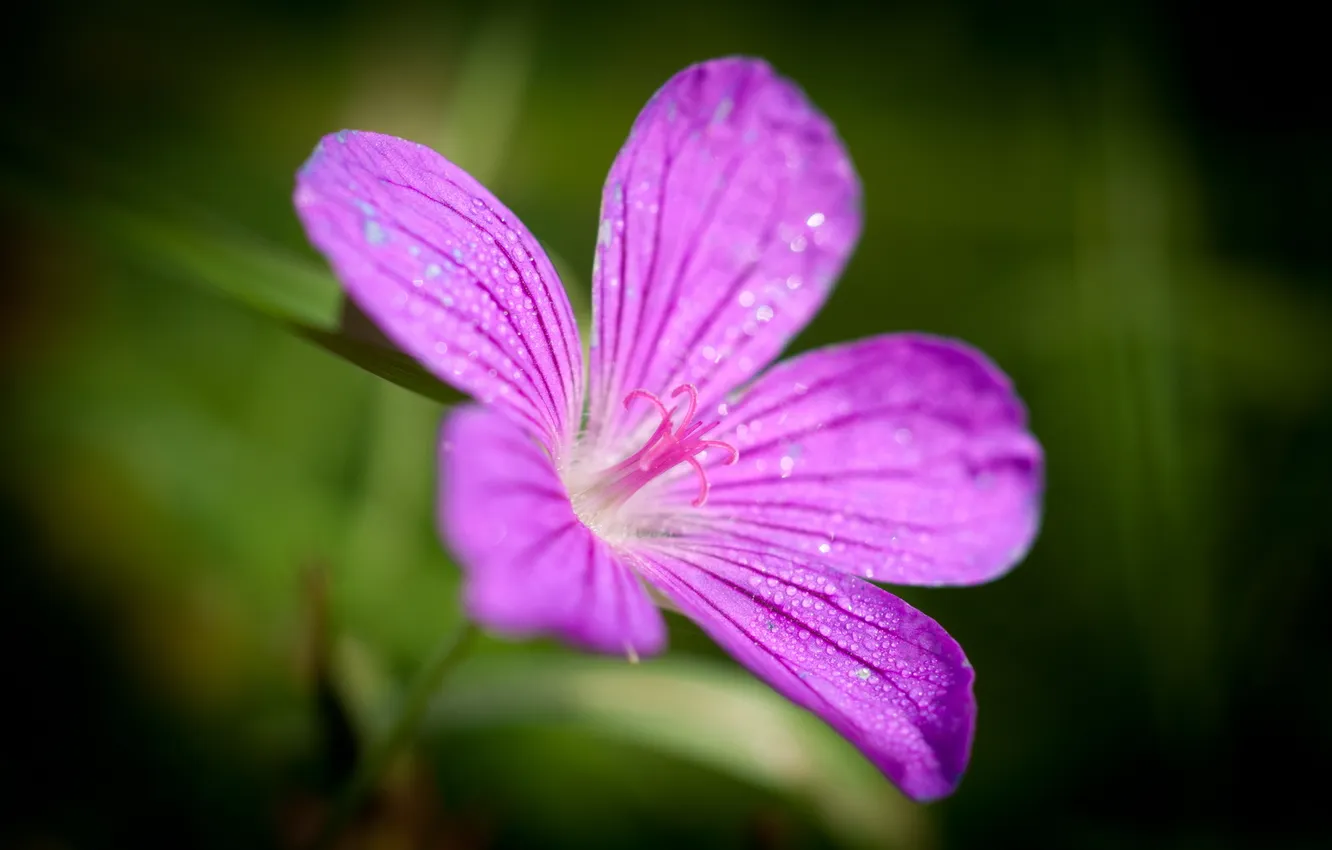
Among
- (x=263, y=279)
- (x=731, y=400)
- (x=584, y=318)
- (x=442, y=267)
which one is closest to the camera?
(x=442, y=267)

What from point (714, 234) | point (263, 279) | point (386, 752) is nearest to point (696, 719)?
point (386, 752)

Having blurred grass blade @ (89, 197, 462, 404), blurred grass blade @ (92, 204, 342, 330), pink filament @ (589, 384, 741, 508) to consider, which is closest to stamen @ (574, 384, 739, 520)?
pink filament @ (589, 384, 741, 508)

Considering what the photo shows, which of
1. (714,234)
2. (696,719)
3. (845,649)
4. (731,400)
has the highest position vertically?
(714,234)

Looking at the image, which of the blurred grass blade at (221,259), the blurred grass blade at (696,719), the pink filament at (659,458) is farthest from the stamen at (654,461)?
the blurred grass blade at (696,719)

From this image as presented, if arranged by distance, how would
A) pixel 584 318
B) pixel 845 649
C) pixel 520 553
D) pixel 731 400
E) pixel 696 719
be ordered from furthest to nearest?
pixel 696 719 → pixel 584 318 → pixel 731 400 → pixel 845 649 → pixel 520 553

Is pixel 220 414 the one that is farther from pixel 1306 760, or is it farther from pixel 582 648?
pixel 1306 760

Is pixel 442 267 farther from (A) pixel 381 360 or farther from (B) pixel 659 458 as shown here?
(B) pixel 659 458

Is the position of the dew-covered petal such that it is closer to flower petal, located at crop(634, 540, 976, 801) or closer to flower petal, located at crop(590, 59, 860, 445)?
flower petal, located at crop(634, 540, 976, 801)

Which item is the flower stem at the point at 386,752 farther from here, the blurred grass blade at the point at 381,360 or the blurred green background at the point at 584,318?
the blurred grass blade at the point at 381,360
